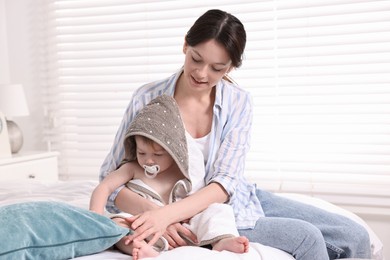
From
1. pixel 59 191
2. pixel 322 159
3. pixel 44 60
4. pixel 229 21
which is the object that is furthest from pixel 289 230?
pixel 44 60

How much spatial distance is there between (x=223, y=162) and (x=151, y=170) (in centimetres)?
24

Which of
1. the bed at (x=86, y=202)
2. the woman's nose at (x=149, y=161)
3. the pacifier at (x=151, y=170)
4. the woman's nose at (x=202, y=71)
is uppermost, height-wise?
the woman's nose at (x=202, y=71)

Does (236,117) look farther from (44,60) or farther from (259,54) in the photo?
(44,60)

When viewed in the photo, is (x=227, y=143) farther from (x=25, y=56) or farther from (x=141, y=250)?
(x=25, y=56)

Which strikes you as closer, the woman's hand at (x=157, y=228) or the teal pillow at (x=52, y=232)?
the teal pillow at (x=52, y=232)

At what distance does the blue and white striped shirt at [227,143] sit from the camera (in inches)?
60.7

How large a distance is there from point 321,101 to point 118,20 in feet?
4.45

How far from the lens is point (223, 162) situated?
5.10 feet

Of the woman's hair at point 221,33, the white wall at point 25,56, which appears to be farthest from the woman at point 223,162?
the white wall at point 25,56

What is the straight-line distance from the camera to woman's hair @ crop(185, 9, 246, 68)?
1.53 meters

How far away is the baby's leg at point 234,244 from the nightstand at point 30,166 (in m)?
1.90

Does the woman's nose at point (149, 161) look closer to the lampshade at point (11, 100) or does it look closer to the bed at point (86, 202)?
the bed at point (86, 202)

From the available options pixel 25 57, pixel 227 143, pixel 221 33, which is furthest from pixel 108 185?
pixel 25 57

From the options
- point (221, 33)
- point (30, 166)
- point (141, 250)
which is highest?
point (221, 33)
